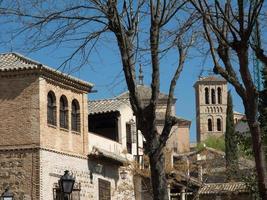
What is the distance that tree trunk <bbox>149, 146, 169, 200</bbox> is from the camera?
12.1 metres

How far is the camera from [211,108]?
150125 mm

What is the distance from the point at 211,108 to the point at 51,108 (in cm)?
12383

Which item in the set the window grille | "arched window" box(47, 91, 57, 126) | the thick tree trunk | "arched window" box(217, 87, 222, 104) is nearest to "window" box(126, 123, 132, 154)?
the window grille

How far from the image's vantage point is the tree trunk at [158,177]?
1210 centimetres

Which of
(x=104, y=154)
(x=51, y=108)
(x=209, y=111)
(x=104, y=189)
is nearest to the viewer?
(x=51, y=108)

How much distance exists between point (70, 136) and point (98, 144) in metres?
2.83

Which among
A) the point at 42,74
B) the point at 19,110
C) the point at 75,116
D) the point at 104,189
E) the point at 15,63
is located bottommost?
the point at 104,189

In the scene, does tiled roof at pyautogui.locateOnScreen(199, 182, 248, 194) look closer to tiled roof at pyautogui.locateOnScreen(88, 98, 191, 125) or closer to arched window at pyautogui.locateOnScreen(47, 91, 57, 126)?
tiled roof at pyautogui.locateOnScreen(88, 98, 191, 125)

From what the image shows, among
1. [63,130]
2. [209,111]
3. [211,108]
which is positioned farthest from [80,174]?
[209,111]

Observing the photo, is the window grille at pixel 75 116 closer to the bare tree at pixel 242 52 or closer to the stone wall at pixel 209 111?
the bare tree at pixel 242 52

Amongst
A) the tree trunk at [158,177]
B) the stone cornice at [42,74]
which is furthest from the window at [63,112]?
the tree trunk at [158,177]

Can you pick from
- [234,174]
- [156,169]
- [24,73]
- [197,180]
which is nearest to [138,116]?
[156,169]

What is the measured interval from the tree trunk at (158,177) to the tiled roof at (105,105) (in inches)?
858

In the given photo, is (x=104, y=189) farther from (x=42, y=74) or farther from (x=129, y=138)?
(x=42, y=74)
